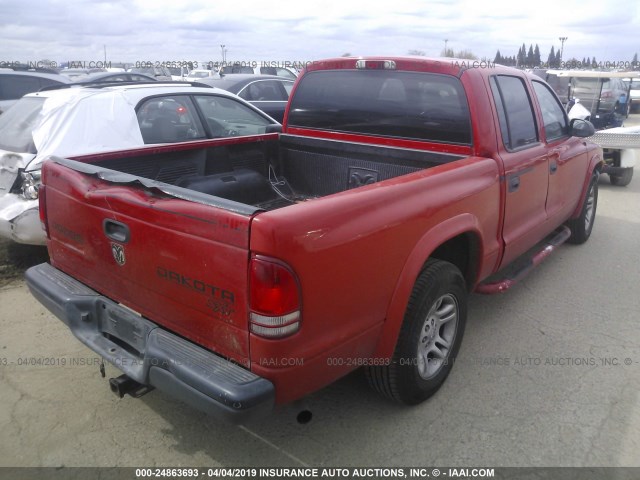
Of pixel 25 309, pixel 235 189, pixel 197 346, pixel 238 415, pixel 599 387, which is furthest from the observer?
pixel 25 309

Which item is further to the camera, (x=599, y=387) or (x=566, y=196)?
(x=566, y=196)

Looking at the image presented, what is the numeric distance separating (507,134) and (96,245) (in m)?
2.72

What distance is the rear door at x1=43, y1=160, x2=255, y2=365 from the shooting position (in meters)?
2.07

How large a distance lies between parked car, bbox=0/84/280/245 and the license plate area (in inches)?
84.0

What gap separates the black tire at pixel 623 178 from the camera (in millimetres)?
8884

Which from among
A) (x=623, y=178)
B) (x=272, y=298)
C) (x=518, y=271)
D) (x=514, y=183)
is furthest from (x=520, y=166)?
(x=623, y=178)

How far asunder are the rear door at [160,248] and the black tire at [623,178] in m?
8.78

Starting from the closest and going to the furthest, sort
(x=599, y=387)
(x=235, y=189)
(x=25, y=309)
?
(x=599, y=387) < (x=235, y=189) < (x=25, y=309)

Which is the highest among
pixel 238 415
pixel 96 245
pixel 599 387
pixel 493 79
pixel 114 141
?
pixel 493 79

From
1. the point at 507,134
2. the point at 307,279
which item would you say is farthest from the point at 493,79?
the point at 307,279

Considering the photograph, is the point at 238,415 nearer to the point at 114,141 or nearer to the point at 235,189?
the point at 235,189

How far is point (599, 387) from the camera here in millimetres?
3211

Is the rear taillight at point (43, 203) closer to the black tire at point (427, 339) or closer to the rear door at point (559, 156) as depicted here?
the black tire at point (427, 339)

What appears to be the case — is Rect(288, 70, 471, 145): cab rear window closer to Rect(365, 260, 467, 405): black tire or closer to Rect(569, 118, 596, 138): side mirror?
Rect(365, 260, 467, 405): black tire
